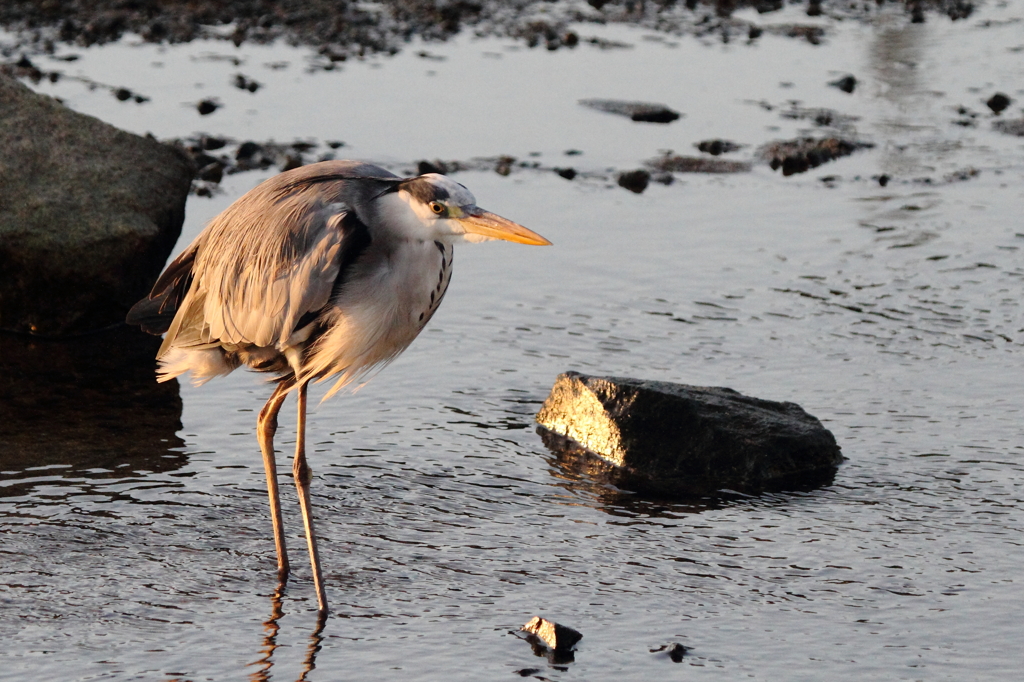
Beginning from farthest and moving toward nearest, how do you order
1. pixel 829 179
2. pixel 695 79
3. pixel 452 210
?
pixel 695 79
pixel 829 179
pixel 452 210

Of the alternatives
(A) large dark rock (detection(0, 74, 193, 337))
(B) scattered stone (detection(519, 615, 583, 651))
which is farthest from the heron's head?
(A) large dark rock (detection(0, 74, 193, 337))

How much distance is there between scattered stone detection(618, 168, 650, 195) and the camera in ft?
37.5

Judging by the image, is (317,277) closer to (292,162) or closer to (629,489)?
(629,489)

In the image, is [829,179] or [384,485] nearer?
[384,485]

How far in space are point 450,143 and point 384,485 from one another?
19.0ft

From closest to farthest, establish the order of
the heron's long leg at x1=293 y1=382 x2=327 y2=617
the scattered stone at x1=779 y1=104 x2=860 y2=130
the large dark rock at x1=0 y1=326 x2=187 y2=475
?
the heron's long leg at x1=293 y1=382 x2=327 y2=617 → the large dark rock at x1=0 y1=326 x2=187 y2=475 → the scattered stone at x1=779 y1=104 x2=860 y2=130

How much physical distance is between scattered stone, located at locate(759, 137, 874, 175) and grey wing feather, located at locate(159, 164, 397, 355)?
663cm

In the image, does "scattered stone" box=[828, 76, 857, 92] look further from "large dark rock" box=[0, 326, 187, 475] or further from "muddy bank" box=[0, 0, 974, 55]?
"large dark rock" box=[0, 326, 187, 475]

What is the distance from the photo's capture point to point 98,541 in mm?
6285

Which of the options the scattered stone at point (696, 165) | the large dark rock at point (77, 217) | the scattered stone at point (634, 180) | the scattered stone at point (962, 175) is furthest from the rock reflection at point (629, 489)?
the scattered stone at point (962, 175)

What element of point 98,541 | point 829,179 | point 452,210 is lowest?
point 98,541

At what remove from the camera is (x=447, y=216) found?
202 inches

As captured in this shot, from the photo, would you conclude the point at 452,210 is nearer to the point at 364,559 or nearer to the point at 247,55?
the point at 364,559

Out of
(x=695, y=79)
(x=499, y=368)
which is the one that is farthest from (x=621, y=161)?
(x=499, y=368)
